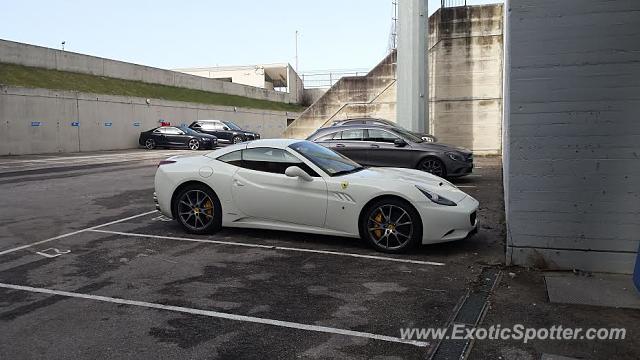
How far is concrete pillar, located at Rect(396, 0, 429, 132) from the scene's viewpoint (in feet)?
61.6

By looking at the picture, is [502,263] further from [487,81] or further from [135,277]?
[487,81]

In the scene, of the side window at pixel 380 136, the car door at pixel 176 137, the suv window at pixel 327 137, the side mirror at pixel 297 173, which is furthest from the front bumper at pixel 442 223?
the car door at pixel 176 137

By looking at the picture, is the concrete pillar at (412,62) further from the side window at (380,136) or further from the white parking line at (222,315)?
the white parking line at (222,315)

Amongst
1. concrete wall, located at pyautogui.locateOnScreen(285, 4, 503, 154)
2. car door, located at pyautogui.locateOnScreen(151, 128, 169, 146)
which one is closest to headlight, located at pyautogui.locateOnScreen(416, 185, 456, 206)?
concrete wall, located at pyautogui.locateOnScreen(285, 4, 503, 154)

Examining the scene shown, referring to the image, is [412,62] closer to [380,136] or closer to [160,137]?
[380,136]

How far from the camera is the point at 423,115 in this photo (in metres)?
19.4

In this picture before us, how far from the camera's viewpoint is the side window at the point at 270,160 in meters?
6.89

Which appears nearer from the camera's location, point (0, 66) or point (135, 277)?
point (135, 277)

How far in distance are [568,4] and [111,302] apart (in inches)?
199

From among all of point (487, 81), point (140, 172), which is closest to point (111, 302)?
point (140, 172)

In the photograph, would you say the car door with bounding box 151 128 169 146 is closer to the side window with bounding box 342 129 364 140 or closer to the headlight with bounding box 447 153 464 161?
the side window with bounding box 342 129 364 140

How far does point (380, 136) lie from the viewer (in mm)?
13211

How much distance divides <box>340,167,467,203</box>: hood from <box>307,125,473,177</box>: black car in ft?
17.9

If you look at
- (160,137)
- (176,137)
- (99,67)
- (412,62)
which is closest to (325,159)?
(412,62)
